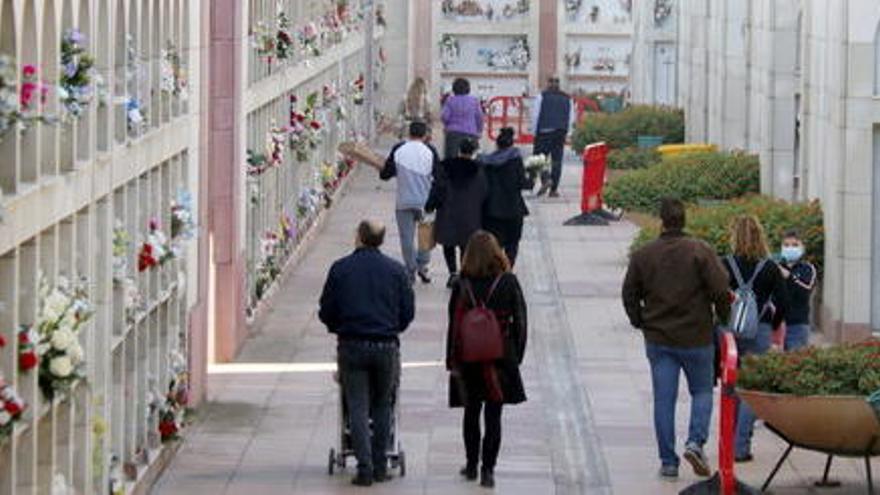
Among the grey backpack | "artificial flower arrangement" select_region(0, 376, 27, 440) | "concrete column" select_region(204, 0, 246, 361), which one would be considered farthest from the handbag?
"artificial flower arrangement" select_region(0, 376, 27, 440)

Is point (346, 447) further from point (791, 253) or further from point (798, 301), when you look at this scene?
point (791, 253)

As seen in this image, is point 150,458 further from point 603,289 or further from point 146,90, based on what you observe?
point 603,289

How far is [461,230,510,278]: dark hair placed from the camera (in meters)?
16.4

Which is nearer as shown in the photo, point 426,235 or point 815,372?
point 815,372

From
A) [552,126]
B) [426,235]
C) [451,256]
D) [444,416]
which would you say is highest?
[552,126]

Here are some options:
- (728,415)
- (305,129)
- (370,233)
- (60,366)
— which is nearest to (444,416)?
(370,233)

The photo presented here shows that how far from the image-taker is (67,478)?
→ 13617 millimetres

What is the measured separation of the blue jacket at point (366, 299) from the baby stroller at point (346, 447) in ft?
1.50

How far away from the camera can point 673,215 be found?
54.6 feet

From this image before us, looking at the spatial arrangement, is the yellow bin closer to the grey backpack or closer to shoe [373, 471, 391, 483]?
the grey backpack

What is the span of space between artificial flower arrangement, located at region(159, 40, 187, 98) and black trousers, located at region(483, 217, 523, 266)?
7.23m

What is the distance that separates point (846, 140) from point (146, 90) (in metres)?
7.99

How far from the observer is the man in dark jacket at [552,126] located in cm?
3728

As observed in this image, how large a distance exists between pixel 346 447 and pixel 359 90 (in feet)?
77.5
